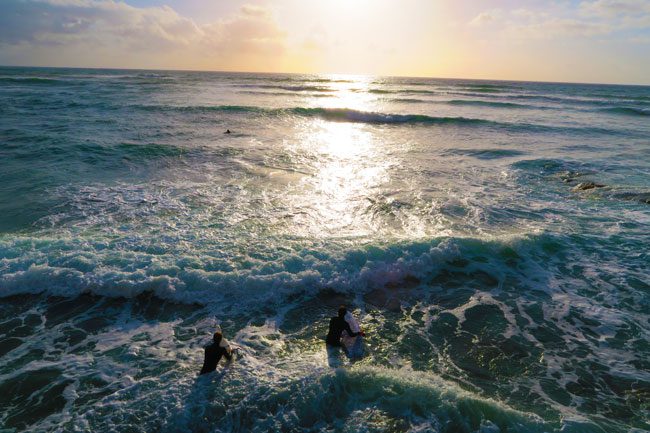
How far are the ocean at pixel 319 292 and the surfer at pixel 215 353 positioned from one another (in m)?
0.15

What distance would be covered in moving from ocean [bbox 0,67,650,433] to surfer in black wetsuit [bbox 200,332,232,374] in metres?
0.15

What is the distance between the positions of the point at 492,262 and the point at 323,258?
16.7 ft

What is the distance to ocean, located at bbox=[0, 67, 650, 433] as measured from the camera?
644 cm

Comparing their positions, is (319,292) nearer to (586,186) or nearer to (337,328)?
(337,328)

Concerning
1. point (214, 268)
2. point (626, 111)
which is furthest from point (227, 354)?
point (626, 111)

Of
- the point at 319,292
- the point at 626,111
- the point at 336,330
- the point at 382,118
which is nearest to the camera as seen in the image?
the point at 336,330

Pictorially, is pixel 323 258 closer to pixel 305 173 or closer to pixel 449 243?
pixel 449 243

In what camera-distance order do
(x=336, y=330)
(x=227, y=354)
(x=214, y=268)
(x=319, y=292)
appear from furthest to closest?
(x=214, y=268) < (x=319, y=292) < (x=336, y=330) < (x=227, y=354)

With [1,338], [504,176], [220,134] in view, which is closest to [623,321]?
[504,176]

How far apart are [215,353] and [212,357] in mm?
86

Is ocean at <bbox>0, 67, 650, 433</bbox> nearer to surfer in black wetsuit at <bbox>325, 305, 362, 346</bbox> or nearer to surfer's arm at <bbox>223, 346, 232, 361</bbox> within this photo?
Answer: surfer's arm at <bbox>223, 346, 232, 361</bbox>

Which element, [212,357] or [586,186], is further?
[586,186]

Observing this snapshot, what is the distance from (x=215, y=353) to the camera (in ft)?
23.2

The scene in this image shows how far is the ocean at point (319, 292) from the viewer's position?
21.1ft
